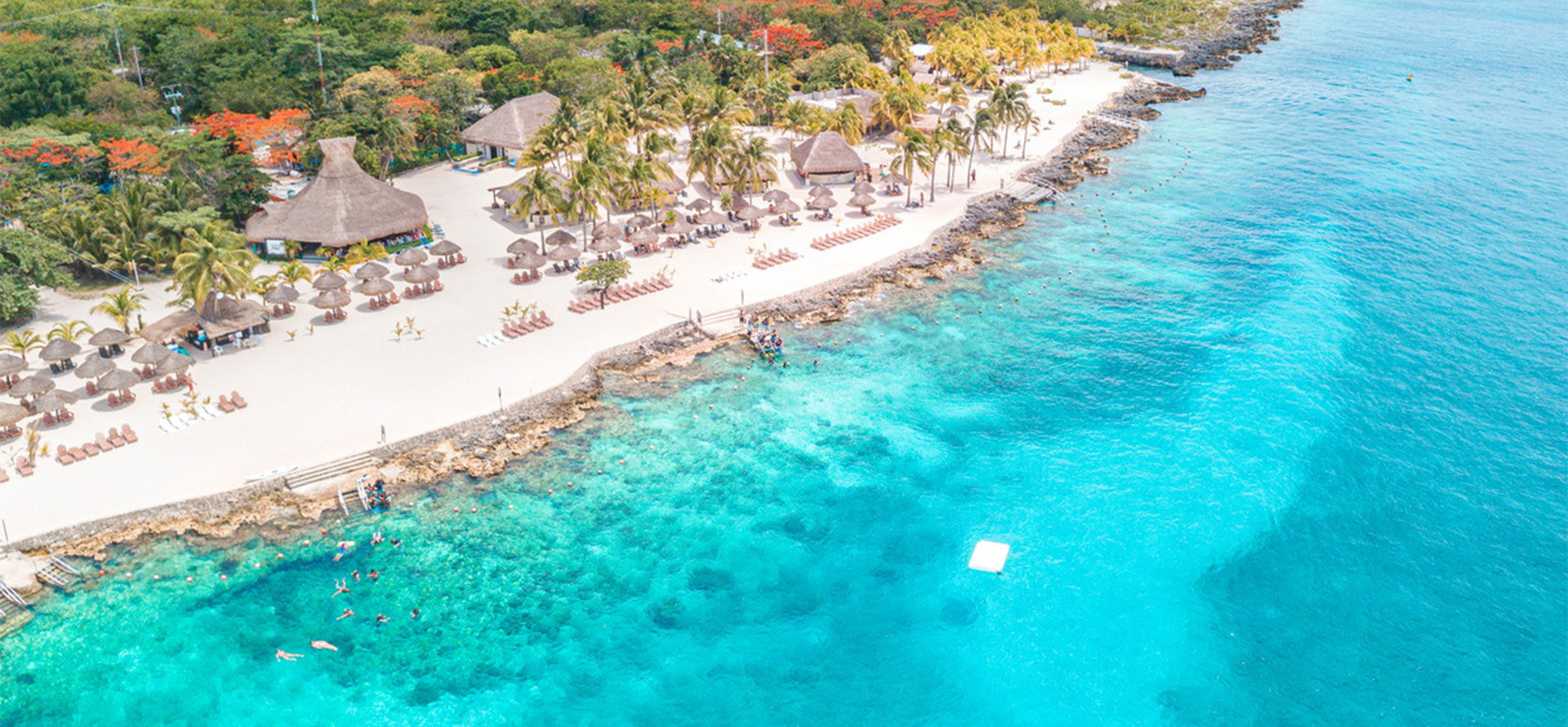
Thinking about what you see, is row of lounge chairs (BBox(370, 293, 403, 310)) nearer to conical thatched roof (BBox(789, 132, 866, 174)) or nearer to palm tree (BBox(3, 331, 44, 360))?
palm tree (BBox(3, 331, 44, 360))

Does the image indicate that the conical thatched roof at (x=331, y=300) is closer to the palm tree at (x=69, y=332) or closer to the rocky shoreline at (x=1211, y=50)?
the palm tree at (x=69, y=332)

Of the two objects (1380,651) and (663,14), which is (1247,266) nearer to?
(1380,651)

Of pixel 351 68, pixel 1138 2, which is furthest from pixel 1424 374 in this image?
pixel 1138 2

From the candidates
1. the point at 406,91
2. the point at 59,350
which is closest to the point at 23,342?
the point at 59,350

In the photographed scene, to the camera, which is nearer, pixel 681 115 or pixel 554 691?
pixel 554 691

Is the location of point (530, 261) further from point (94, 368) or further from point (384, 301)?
point (94, 368)

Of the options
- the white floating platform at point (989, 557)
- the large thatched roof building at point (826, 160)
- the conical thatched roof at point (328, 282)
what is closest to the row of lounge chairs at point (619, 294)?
the conical thatched roof at point (328, 282)
